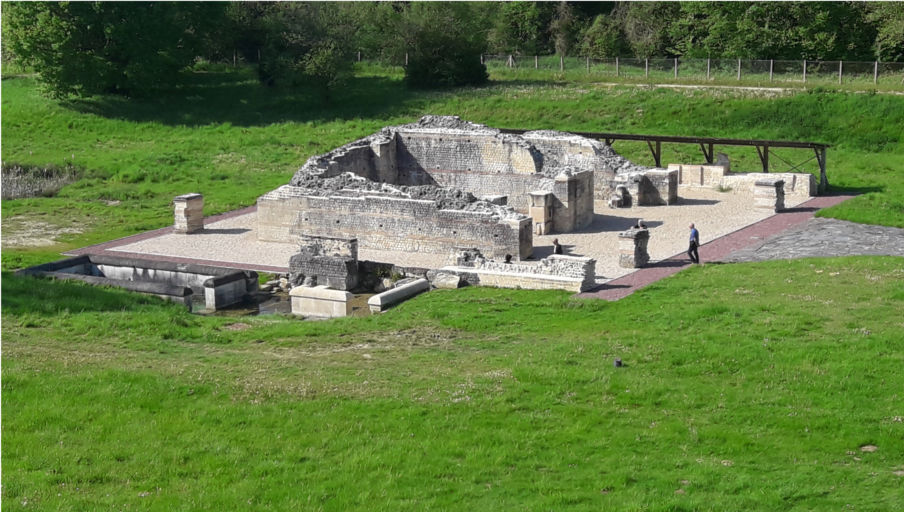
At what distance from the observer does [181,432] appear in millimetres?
14578

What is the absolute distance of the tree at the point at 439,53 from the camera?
180 feet

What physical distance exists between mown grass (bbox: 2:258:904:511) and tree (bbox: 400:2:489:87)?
111 feet

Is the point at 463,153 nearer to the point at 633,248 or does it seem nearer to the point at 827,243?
the point at 633,248

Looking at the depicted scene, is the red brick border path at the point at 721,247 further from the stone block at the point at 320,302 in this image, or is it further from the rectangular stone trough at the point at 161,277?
the rectangular stone trough at the point at 161,277

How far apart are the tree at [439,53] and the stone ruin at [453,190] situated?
1802 centimetres

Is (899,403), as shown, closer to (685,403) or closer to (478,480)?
(685,403)

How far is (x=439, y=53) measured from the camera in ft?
181

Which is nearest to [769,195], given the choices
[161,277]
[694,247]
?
[694,247]

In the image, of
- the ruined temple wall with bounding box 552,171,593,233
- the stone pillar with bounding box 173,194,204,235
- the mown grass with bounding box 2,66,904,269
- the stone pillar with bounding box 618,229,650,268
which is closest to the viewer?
the stone pillar with bounding box 618,229,650,268

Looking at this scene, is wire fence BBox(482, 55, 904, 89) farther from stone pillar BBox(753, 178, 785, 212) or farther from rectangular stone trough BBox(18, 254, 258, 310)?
rectangular stone trough BBox(18, 254, 258, 310)

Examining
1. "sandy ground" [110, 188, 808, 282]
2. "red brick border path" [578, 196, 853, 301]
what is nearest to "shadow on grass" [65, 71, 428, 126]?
"sandy ground" [110, 188, 808, 282]

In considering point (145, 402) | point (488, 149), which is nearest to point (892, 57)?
point (488, 149)

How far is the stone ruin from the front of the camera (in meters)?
28.5

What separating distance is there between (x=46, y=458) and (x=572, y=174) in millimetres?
20173
